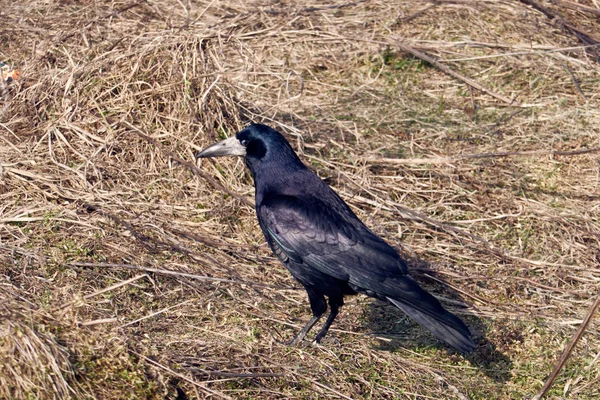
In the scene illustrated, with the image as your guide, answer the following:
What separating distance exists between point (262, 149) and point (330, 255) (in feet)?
2.72

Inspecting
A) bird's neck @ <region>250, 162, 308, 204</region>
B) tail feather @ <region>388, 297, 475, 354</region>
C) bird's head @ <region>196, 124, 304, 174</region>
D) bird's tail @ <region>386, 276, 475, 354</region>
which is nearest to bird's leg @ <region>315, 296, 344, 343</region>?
bird's tail @ <region>386, 276, 475, 354</region>

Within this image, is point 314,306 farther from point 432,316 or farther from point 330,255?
point 432,316

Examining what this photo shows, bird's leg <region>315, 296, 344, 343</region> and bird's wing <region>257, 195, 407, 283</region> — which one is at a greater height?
bird's wing <region>257, 195, 407, 283</region>

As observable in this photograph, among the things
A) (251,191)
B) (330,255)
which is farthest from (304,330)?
(251,191)

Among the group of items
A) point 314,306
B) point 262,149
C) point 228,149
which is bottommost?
point 314,306

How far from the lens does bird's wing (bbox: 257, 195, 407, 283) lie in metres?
4.62

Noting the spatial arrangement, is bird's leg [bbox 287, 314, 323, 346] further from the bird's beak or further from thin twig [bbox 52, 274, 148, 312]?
the bird's beak

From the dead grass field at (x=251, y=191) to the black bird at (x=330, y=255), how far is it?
29cm

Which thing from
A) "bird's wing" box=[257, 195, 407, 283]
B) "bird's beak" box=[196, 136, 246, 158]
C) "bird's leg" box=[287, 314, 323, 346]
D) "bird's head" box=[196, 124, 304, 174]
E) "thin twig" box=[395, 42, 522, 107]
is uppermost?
"bird's head" box=[196, 124, 304, 174]

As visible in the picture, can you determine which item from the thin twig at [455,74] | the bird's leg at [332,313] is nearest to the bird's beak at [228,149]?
the bird's leg at [332,313]

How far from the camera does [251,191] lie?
240 inches

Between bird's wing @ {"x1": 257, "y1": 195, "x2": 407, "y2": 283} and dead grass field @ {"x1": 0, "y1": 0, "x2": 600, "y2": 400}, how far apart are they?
1.49 ft

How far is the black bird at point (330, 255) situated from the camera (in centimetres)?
452

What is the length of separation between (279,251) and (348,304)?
0.81 meters
